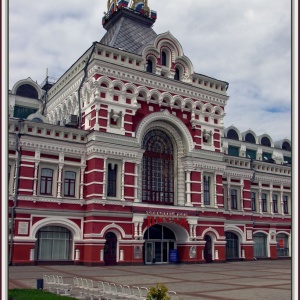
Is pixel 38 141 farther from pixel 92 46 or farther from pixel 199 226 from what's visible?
pixel 199 226

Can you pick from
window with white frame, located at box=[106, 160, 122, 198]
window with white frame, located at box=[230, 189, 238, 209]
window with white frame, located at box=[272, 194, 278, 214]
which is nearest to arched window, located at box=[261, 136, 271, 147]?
window with white frame, located at box=[272, 194, 278, 214]

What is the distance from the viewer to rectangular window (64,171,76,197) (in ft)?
108

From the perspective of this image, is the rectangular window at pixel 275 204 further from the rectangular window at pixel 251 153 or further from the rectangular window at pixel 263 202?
the rectangular window at pixel 251 153

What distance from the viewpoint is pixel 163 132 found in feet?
126

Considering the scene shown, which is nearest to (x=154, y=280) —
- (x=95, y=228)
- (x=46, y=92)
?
(x=95, y=228)

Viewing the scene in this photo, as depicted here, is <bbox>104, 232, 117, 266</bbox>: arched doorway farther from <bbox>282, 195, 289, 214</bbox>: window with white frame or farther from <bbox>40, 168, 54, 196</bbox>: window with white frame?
<bbox>282, 195, 289, 214</bbox>: window with white frame

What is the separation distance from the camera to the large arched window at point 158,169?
3619 centimetres

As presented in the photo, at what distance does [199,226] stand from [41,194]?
14251 mm

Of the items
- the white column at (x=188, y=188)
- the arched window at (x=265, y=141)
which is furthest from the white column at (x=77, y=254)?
the arched window at (x=265, y=141)

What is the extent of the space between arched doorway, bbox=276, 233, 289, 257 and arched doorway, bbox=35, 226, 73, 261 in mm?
24970

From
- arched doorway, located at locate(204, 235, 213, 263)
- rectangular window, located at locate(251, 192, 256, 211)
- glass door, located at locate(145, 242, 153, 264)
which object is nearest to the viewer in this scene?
glass door, located at locate(145, 242, 153, 264)

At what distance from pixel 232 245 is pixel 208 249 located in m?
4.69

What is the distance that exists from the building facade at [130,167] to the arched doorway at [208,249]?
0.12m

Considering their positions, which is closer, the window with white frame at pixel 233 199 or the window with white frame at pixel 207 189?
the window with white frame at pixel 207 189
